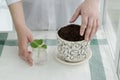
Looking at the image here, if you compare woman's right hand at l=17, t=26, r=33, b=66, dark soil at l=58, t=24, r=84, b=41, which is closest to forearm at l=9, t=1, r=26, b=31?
woman's right hand at l=17, t=26, r=33, b=66

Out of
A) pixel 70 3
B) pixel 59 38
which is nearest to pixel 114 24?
pixel 70 3

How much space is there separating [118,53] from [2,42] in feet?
1.31

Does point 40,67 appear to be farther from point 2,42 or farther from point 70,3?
point 70,3

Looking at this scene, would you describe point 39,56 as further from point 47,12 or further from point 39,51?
point 47,12

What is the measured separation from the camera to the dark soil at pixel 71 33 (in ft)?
2.40

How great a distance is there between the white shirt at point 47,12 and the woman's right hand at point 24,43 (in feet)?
0.50

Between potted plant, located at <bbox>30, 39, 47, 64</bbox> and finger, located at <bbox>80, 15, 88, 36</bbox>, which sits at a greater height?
finger, located at <bbox>80, 15, 88, 36</bbox>

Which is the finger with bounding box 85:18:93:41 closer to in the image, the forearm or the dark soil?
the dark soil

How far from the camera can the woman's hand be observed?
72cm

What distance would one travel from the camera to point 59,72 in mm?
734

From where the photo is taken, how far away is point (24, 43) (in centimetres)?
79

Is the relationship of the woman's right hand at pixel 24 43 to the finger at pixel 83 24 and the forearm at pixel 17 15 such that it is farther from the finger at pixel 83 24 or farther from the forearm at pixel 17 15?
the finger at pixel 83 24

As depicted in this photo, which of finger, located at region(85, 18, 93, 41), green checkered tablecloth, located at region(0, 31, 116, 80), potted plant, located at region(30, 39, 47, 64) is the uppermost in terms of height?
finger, located at region(85, 18, 93, 41)

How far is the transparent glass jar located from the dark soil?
0.08m
